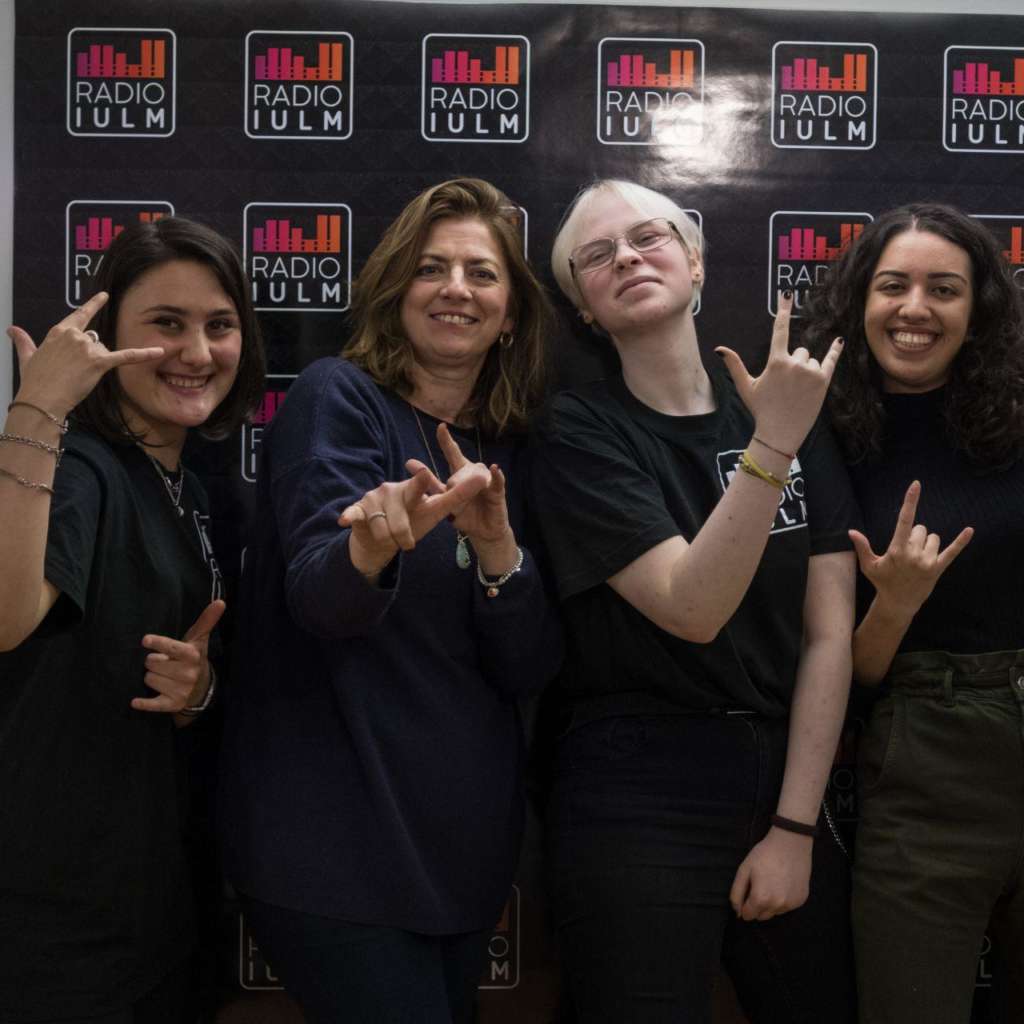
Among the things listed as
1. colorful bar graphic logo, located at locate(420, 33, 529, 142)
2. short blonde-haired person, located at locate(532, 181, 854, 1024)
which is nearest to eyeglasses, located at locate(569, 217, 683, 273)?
short blonde-haired person, located at locate(532, 181, 854, 1024)

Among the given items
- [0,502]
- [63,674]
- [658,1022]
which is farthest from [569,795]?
[0,502]

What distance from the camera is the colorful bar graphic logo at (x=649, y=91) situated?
1.99 meters

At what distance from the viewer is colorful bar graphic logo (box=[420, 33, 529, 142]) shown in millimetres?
1969

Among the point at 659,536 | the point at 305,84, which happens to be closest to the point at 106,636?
the point at 659,536

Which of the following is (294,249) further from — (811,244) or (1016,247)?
(1016,247)

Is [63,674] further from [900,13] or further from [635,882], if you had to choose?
[900,13]

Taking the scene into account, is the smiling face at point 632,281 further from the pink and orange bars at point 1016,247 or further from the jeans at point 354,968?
the jeans at point 354,968

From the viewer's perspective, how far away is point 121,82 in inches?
77.0

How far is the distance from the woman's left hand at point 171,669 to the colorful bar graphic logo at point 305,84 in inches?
37.7

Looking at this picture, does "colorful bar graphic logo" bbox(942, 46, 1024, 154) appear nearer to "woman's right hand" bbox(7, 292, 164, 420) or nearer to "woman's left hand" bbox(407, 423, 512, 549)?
"woman's left hand" bbox(407, 423, 512, 549)

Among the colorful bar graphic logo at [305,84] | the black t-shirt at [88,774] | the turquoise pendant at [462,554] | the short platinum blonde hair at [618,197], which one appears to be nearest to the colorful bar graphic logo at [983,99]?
the short platinum blonde hair at [618,197]

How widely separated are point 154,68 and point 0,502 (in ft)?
3.56

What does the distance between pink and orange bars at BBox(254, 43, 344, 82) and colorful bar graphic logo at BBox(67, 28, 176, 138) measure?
168mm

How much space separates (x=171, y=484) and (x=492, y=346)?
0.55m
